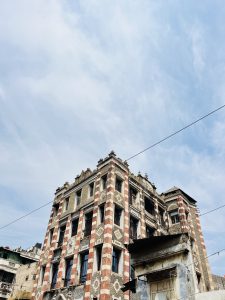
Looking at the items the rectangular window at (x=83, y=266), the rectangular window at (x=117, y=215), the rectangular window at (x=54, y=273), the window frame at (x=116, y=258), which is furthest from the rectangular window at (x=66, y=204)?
the window frame at (x=116, y=258)

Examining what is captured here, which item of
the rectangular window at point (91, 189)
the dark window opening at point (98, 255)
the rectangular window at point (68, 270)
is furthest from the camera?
the rectangular window at point (91, 189)

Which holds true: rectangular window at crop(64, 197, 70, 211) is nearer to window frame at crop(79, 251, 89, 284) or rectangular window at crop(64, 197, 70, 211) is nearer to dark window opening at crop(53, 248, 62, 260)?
dark window opening at crop(53, 248, 62, 260)

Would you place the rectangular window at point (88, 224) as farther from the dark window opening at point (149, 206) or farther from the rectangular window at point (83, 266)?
the dark window opening at point (149, 206)

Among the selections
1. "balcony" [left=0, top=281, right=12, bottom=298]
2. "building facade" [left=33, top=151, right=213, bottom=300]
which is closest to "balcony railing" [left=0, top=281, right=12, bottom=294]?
"balcony" [left=0, top=281, right=12, bottom=298]

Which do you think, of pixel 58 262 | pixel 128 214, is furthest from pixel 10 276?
pixel 128 214

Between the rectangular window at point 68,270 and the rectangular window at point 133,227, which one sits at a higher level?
the rectangular window at point 133,227

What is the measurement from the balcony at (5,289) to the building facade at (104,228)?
9.86 metres

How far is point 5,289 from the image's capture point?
28797 millimetres

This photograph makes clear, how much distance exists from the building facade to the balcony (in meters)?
9.86

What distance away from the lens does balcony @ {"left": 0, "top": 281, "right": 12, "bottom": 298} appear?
28.5m

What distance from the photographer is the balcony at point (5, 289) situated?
28.5 m

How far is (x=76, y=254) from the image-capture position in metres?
19.5

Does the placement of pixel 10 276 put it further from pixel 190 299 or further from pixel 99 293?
pixel 190 299

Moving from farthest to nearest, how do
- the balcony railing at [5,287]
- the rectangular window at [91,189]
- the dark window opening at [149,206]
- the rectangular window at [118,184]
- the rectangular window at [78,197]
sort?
the balcony railing at [5,287]
the dark window opening at [149,206]
the rectangular window at [78,197]
the rectangular window at [91,189]
the rectangular window at [118,184]
